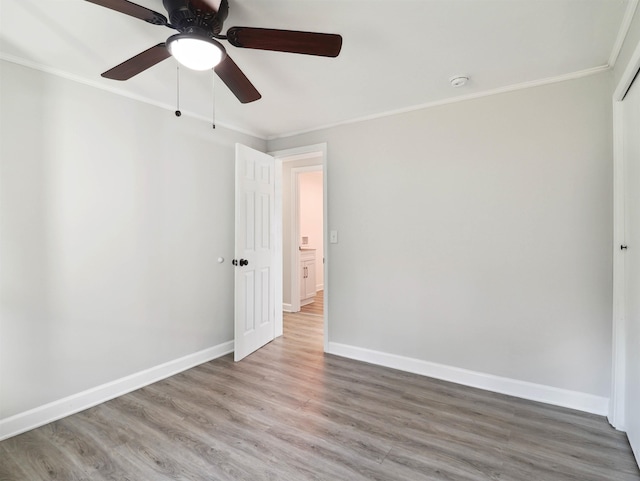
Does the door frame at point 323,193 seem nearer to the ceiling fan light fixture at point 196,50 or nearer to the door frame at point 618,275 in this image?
the ceiling fan light fixture at point 196,50

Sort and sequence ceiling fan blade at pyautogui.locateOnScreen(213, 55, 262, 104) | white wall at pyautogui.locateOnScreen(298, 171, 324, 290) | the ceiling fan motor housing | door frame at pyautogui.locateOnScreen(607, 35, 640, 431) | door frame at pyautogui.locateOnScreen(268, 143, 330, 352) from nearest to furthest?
the ceiling fan motor housing < ceiling fan blade at pyautogui.locateOnScreen(213, 55, 262, 104) < door frame at pyautogui.locateOnScreen(607, 35, 640, 431) < door frame at pyautogui.locateOnScreen(268, 143, 330, 352) < white wall at pyautogui.locateOnScreen(298, 171, 324, 290)

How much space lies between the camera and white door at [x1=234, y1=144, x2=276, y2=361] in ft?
10.5

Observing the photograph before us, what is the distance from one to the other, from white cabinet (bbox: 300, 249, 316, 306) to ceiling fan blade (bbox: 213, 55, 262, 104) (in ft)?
11.7

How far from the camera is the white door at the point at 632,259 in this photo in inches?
70.1

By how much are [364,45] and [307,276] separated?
414 centimetres

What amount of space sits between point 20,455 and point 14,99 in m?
2.14

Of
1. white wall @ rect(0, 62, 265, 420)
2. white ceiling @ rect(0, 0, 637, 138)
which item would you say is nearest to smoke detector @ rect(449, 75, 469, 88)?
white ceiling @ rect(0, 0, 637, 138)

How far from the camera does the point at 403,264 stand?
9.85ft

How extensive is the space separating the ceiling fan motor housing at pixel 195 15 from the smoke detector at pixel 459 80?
1.64m

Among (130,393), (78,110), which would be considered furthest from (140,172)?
(130,393)

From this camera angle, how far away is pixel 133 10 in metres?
1.33

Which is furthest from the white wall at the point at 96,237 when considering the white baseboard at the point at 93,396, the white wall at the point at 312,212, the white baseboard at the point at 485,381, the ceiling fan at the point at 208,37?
the white wall at the point at 312,212

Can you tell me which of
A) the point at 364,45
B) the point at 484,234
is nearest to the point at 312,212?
the point at 484,234

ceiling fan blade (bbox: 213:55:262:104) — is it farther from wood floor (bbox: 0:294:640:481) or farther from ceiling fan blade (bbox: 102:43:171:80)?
wood floor (bbox: 0:294:640:481)
